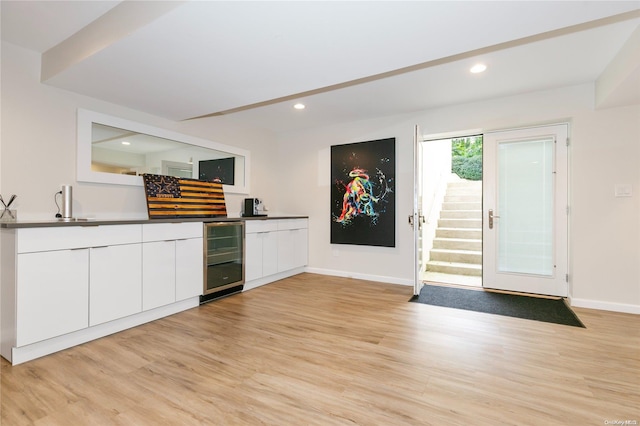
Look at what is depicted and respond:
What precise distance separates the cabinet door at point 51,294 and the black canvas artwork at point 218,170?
1.98 metres

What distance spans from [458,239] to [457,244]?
141 mm

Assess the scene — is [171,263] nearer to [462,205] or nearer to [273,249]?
[273,249]

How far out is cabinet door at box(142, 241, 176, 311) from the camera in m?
2.81

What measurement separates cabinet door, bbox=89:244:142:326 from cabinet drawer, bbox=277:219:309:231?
2110 mm

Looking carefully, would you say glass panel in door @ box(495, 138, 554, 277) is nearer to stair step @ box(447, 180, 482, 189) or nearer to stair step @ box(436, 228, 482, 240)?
stair step @ box(436, 228, 482, 240)

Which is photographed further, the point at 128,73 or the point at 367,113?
the point at 367,113

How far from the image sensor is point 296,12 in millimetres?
1780

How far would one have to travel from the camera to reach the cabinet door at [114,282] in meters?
2.43

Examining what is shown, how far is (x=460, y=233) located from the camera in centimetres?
548

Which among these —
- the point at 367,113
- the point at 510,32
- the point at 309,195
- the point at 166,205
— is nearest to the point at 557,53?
the point at 510,32

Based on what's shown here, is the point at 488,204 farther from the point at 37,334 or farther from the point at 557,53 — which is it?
the point at 37,334

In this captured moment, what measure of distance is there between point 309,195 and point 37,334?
378cm

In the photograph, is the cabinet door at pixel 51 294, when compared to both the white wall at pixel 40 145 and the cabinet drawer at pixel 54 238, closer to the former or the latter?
the cabinet drawer at pixel 54 238

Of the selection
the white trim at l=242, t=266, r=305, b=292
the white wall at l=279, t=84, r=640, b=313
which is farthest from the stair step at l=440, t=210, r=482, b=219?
the white trim at l=242, t=266, r=305, b=292
